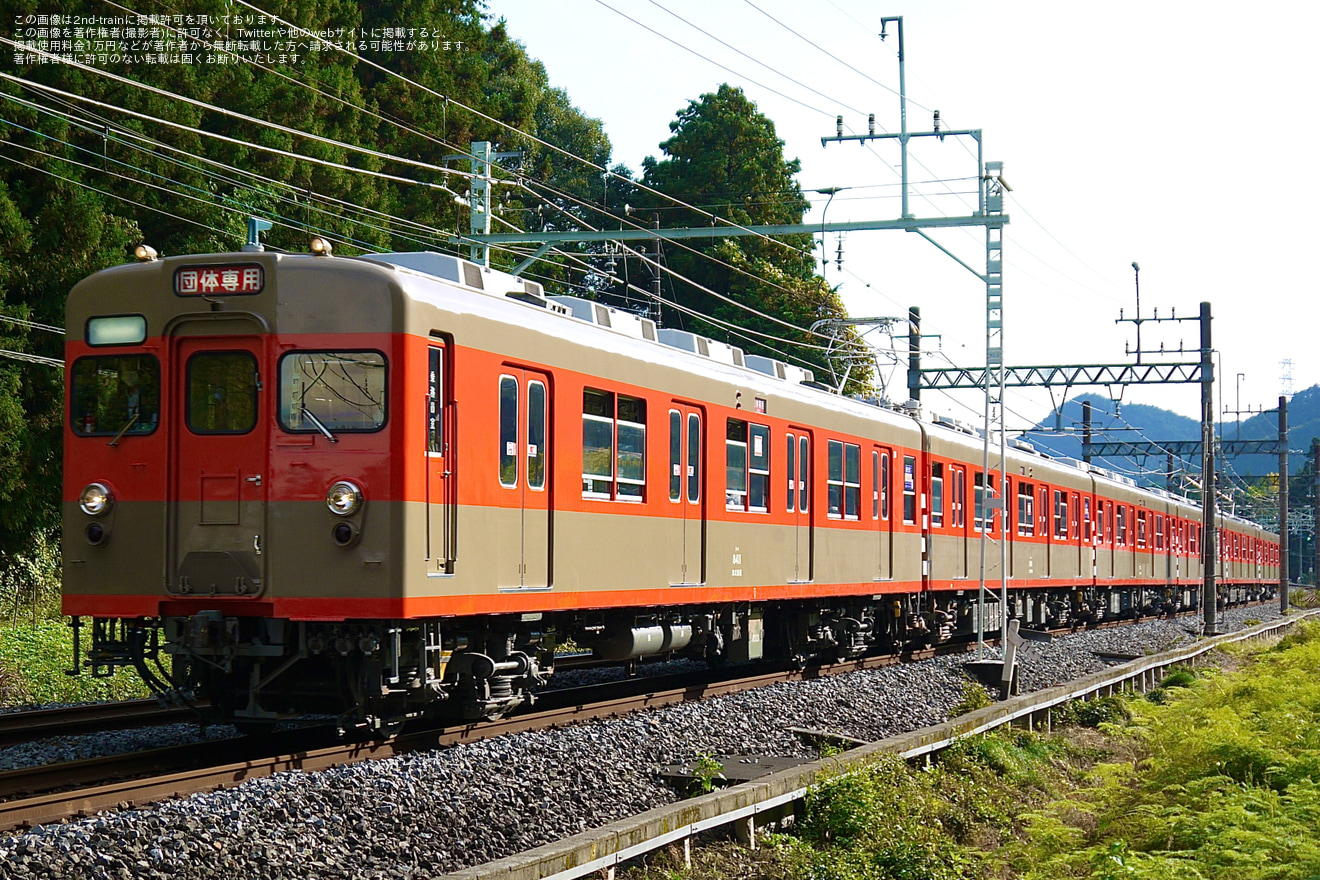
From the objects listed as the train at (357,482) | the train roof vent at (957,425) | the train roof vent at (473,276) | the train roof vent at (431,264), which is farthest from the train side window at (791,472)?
the train roof vent at (957,425)

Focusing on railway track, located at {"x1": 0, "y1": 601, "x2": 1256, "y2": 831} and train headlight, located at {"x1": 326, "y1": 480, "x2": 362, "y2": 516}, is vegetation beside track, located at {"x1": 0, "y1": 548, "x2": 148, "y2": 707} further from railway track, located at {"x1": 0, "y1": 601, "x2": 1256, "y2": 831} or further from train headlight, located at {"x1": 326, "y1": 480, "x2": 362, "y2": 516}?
train headlight, located at {"x1": 326, "y1": 480, "x2": 362, "y2": 516}

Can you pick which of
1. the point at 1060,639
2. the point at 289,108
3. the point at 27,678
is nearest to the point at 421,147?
the point at 289,108

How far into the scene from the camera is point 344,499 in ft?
32.4

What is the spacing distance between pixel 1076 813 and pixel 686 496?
4774 millimetres

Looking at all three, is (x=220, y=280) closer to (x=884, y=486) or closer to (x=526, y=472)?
(x=526, y=472)

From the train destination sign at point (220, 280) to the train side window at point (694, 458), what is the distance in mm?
5159

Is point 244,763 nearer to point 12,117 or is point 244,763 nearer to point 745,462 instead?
point 745,462

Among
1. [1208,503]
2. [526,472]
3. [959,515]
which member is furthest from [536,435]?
[1208,503]

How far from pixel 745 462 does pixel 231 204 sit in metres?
12.4

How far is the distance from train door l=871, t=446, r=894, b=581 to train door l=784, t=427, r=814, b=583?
7.87 ft

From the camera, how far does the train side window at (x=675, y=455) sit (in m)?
14.0

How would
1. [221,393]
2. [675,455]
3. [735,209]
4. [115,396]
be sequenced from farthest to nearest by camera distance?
[735,209] → [675,455] → [115,396] → [221,393]

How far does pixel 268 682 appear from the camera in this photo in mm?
10172

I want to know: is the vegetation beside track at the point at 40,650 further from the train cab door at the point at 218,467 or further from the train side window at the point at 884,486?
the train side window at the point at 884,486
